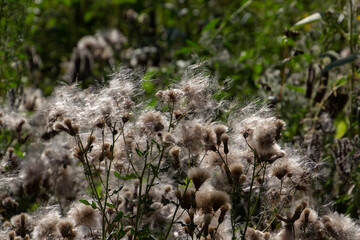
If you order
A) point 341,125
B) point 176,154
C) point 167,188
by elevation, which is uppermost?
point 176,154

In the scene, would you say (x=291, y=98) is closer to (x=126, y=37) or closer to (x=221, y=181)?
(x=221, y=181)

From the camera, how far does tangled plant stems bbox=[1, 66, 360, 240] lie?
4.59 ft

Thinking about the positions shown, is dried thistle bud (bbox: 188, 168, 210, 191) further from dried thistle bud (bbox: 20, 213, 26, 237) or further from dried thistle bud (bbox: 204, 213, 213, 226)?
dried thistle bud (bbox: 20, 213, 26, 237)

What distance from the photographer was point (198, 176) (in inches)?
54.2

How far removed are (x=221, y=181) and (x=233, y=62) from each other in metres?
1.55

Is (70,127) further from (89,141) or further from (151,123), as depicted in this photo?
(151,123)

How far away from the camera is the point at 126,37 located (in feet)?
17.1

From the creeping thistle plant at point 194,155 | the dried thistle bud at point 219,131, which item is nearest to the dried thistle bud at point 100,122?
the creeping thistle plant at point 194,155

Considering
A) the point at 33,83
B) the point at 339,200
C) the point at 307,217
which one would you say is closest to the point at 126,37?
the point at 33,83

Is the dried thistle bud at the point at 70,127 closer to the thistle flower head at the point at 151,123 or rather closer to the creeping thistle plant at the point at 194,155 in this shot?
the creeping thistle plant at the point at 194,155

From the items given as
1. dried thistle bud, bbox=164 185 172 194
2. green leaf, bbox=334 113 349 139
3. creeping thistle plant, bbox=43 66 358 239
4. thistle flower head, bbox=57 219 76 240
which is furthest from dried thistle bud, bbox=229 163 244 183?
green leaf, bbox=334 113 349 139

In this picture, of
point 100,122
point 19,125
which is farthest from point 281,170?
point 19,125

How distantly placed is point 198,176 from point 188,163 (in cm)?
15

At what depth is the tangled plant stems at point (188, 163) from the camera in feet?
4.59
